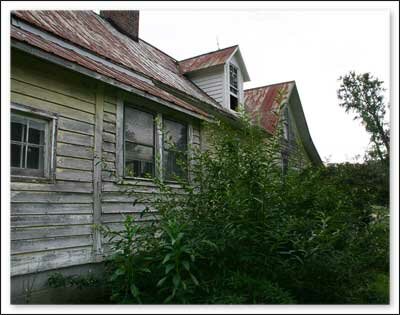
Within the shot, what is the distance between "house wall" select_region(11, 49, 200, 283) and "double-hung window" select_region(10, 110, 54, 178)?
0.33ft

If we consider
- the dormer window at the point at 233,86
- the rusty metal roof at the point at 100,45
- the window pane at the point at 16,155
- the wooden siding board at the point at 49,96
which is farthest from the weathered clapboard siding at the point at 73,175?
the dormer window at the point at 233,86

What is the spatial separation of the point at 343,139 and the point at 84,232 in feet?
14.0

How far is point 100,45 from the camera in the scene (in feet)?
19.4

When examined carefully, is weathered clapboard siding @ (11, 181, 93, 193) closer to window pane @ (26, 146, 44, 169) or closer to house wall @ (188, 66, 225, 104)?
window pane @ (26, 146, 44, 169)

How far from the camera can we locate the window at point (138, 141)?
507 cm

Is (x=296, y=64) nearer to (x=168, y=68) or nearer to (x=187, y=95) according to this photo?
(x=187, y=95)

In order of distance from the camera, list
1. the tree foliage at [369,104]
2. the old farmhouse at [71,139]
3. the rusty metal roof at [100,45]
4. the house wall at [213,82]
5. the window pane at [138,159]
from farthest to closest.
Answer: the house wall at [213,82], the tree foliage at [369,104], the window pane at [138,159], the rusty metal roof at [100,45], the old farmhouse at [71,139]

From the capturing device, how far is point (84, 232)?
427cm

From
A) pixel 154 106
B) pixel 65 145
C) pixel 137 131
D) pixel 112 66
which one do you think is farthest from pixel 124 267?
pixel 112 66

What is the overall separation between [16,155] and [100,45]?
2.96 metres

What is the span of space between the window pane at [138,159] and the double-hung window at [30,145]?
127 centimetres

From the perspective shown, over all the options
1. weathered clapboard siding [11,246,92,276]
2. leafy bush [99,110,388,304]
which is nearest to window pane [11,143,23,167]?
weathered clapboard siding [11,246,92,276]

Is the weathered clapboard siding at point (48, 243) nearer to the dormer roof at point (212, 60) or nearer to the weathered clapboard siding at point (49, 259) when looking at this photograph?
the weathered clapboard siding at point (49, 259)

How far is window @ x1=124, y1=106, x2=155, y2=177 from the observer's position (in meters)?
5.07
